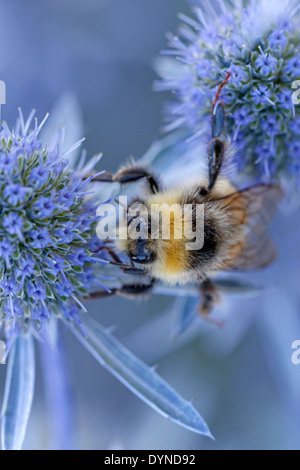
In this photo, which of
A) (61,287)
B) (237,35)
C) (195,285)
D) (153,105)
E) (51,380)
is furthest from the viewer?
(153,105)

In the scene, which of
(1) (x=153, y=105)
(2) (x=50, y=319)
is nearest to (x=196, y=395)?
(2) (x=50, y=319)

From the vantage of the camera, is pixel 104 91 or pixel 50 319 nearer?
pixel 50 319

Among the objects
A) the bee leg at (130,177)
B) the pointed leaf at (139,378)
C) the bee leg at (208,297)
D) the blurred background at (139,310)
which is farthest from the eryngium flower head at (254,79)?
the pointed leaf at (139,378)

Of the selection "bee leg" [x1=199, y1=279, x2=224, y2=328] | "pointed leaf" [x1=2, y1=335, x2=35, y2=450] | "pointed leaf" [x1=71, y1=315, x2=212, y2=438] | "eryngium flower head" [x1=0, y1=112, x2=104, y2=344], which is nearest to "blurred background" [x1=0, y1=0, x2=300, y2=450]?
"bee leg" [x1=199, y1=279, x2=224, y2=328]

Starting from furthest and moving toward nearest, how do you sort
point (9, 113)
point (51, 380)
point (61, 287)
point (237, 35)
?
point (9, 113)
point (51, 380)
point (237, 35)
point (61, 287)
